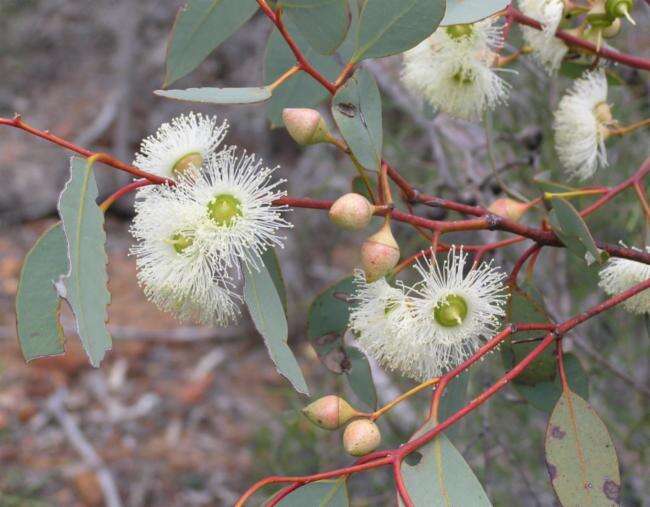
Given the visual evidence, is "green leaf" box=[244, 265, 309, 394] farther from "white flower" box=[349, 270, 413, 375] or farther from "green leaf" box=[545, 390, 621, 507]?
"green leaf" box=[545, 390, 621, 507]

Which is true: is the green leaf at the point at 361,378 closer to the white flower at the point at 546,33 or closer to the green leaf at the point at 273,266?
the green leaf at the point at 273,266

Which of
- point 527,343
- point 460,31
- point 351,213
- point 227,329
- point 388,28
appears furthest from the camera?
point 227,329

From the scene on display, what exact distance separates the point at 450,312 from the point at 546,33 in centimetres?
44

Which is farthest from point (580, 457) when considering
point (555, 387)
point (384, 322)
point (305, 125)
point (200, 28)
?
point (200, 28)

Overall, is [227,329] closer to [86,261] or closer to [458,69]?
[458,69]

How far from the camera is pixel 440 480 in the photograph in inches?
35.5

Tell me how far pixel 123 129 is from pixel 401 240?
2363 mm

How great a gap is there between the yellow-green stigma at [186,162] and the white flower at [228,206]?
12mm

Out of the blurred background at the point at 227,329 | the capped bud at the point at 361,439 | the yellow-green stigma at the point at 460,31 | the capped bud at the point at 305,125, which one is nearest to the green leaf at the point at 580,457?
the capped bud at the point at 361,439

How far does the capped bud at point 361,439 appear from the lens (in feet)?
2.91

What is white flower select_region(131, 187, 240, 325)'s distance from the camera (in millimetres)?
961

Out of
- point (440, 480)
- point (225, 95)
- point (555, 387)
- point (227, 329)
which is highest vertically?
point (227, 329)

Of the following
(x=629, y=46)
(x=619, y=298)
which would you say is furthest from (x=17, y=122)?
(x=629, y=46)

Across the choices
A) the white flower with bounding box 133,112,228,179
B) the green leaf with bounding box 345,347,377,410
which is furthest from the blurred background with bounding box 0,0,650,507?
the white flower with bounding box 133,112,228,179
